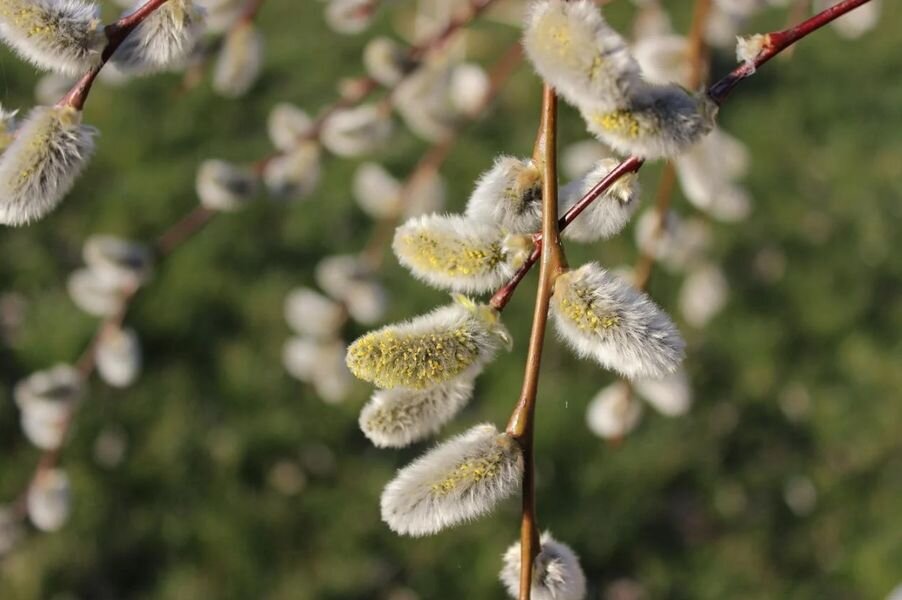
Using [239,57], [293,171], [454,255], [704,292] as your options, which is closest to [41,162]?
[454,255]

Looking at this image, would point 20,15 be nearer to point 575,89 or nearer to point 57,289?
point 575,89

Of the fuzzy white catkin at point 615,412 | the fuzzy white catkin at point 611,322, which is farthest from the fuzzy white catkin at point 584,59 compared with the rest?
the fuzzy white catkin at point 615,412

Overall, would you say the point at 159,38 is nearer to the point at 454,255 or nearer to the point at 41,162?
the point at 41,162

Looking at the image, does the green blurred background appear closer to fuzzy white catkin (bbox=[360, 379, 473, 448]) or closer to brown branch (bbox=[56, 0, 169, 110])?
fuzzy white catkin (bbox=[360, 379, 473, 448])

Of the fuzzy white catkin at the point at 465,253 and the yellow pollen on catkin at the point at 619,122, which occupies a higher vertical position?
the yellow pollen on catkin at the point at 619,122

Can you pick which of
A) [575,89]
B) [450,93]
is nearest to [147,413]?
[450,93]

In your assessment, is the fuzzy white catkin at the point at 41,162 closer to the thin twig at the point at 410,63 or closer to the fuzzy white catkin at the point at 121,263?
the thin twig at the point at 410,63

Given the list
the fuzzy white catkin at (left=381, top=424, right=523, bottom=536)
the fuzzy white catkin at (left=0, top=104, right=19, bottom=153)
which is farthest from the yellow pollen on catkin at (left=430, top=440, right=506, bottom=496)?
the fuzzy white catkin at (left=0, top=104, right=19, bottom=153)
